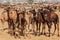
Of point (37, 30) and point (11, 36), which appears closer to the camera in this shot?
point (11, 36)

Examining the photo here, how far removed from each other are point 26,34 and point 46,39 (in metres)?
1.80

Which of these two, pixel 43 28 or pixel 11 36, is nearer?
pixel 11 36

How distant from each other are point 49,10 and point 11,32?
264 cm

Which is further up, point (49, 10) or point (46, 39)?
point (49, 10)

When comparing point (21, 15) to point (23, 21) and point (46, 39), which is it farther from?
point (46, 39)

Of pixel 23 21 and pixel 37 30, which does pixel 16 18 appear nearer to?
pixel 23 21

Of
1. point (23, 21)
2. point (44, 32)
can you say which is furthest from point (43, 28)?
point (23, 21)

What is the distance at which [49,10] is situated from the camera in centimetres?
1911

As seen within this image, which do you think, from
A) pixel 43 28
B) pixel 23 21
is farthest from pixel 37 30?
pixel 23 21

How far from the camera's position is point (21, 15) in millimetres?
18750

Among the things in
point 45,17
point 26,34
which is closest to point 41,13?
point 45,17

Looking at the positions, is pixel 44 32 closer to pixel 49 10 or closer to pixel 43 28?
pixel 43 28

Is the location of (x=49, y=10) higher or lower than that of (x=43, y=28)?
higher

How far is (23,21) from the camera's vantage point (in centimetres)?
1870
